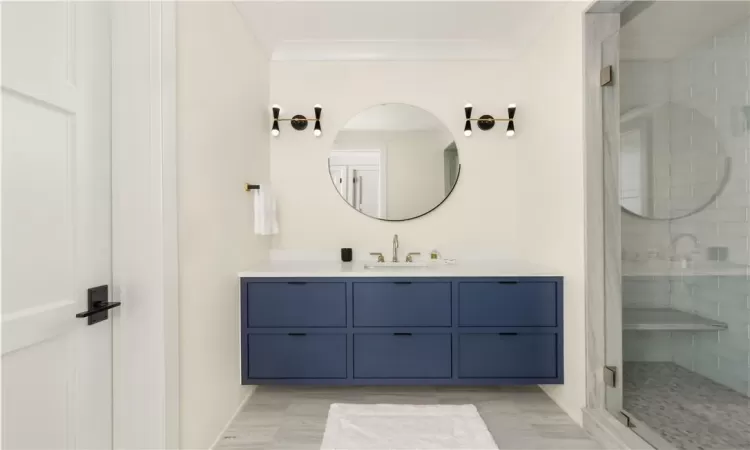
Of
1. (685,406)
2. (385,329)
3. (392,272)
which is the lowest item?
(685,406)

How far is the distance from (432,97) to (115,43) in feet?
6.98

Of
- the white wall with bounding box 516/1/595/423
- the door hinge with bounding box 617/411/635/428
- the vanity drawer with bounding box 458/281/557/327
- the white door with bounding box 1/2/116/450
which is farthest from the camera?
the vanity drawer with bounding box 458/281/557/327

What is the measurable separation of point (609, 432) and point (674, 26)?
76.3 inches

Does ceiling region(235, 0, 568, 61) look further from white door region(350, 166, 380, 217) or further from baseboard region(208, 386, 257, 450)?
baseboard region(208, 386, 257, 450)

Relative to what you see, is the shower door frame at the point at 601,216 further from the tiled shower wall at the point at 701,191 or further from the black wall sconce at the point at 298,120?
the black wall sconce at the point at 298,120

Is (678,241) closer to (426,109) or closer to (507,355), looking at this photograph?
(507,355)

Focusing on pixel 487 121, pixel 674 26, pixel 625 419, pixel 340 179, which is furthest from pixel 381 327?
pixel 674 26

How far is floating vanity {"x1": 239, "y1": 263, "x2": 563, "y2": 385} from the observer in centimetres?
246

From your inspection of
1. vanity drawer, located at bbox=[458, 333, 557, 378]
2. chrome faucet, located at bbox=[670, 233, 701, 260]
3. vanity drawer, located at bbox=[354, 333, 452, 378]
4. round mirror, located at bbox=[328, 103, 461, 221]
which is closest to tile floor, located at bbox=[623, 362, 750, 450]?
vanity drawer, located at bbox=[458, 333, 557, 378]

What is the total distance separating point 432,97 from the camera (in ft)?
10.1

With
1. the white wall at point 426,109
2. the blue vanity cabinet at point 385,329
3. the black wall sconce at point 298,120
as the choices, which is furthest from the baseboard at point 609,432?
the black wall sconce at point 298,120

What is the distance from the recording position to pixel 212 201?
200 centimetres

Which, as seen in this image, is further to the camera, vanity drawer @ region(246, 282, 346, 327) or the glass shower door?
vanity drawer @ region(246, 282, 346, 327)

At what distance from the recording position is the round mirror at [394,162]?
3068 millimetres
